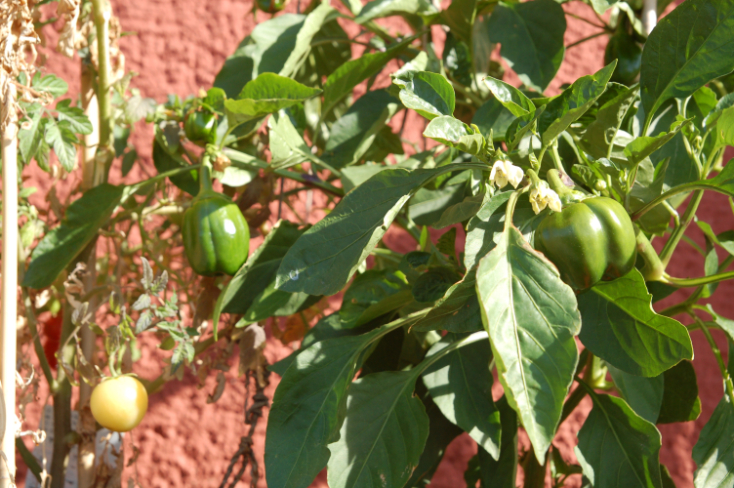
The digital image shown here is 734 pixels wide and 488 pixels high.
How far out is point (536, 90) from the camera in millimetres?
515

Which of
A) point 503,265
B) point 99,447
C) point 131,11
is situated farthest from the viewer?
point 131,11

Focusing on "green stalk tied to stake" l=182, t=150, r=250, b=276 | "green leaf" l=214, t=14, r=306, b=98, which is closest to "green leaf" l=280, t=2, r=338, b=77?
"green leaf" l=214, t=14, r=306, b=98

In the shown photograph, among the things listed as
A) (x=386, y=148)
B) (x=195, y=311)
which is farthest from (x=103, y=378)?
(x=386, y=148)

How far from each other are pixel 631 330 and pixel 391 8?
1.18 ft

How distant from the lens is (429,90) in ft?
1.20

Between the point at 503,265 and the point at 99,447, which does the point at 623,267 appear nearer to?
the point at 503,265

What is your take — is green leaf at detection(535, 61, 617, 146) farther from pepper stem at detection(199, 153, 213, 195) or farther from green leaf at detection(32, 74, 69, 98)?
green leaf at detection(32, 74, 69, 98)

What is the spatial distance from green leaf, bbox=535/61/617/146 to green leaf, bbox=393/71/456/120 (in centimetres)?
6

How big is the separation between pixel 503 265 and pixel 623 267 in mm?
94

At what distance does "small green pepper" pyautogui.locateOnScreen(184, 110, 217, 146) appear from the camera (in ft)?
1.65

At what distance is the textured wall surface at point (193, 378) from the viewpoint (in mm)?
805

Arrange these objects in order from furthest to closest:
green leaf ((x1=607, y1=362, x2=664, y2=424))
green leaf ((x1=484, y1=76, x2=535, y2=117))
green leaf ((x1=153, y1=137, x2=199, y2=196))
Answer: green leaf ((x1=153, y1=137, x2=199, y2=196))
green leaf ((x1=607, y1=362, x2=664, y2=424))
green leaf ((x1=484, y1=76, x2=535, y2=117))

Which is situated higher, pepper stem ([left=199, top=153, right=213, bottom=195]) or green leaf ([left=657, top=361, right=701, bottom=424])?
pepper stem ([left=199, top=153, right=213, bottom=195])

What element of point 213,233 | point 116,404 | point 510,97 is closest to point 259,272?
point 213,233
